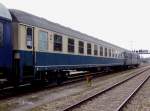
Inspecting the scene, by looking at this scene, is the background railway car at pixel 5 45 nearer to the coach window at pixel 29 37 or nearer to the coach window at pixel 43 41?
the coach window at pixel 29 37

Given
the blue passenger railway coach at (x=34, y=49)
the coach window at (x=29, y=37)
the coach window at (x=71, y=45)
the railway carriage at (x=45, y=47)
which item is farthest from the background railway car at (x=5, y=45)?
the coach window at (x=71, y=45)

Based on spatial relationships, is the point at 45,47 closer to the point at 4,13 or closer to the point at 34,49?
the point at 34,49

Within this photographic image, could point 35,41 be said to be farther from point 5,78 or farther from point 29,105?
point 29,105

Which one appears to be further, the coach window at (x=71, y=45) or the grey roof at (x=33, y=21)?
the coach window at (x=71, y=45)

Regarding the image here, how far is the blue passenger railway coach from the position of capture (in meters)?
12.5

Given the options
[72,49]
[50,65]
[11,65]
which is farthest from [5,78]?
[72,49]

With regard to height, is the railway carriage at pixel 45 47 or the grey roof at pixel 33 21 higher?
the grey roof at pixel 33 21

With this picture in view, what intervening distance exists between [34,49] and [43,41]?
1.20 metres

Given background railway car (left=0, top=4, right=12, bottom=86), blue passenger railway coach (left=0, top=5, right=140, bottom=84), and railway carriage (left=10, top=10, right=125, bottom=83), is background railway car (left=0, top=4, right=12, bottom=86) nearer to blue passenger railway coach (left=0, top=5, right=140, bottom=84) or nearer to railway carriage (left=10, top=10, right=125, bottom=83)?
blue passenger railway coach (left=0, top=5, right=140, bottom=84)

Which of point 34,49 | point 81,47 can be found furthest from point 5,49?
point 81,47

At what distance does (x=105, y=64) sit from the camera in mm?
30156

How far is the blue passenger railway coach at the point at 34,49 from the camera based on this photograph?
41.2 feet

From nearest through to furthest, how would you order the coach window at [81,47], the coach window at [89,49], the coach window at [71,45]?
the coach window at [71,45]
the coach window at [81,47]
the coach window at [89,49]

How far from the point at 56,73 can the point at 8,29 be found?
5600 mm
